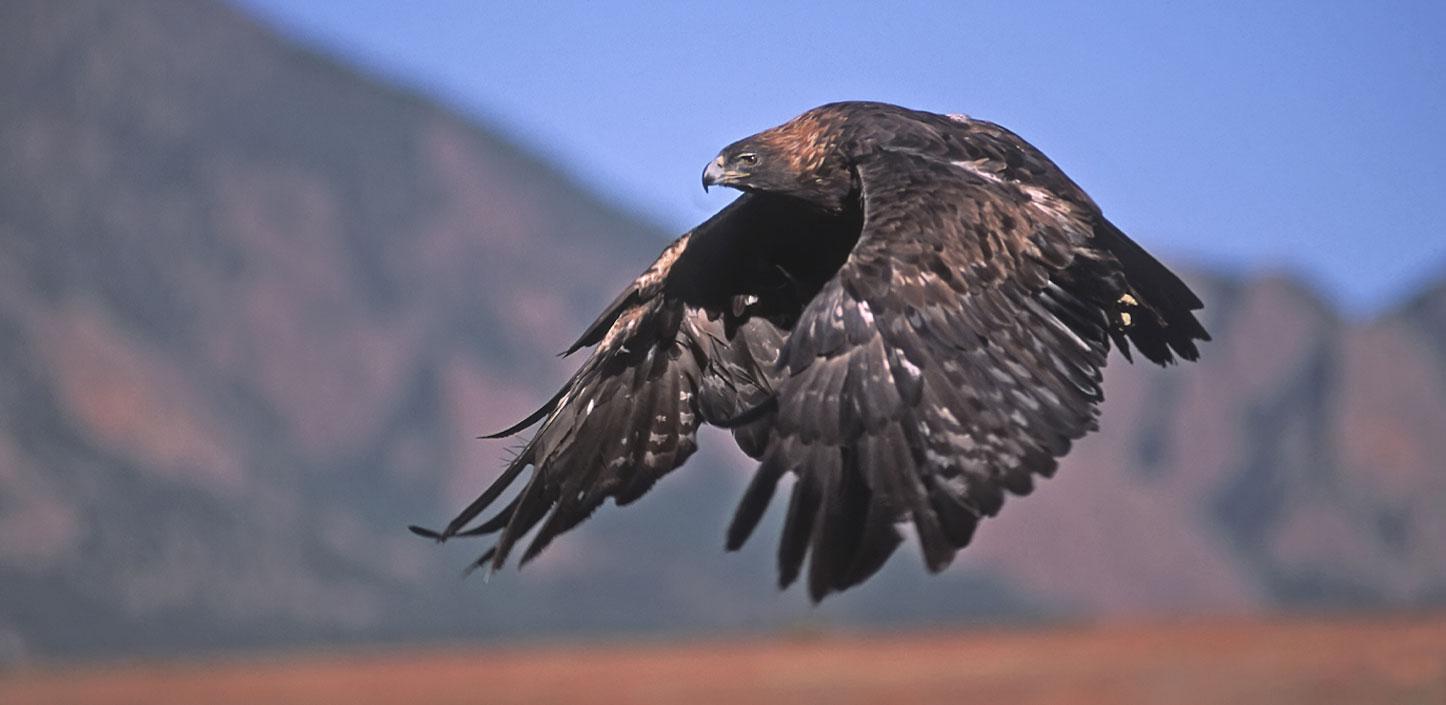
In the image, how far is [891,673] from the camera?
43812 mm

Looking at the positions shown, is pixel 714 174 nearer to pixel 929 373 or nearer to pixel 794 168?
pixel 794 168

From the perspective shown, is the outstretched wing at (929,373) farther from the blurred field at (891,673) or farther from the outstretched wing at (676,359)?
the blurred field at (891,673)

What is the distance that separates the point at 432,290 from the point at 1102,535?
31.1 m

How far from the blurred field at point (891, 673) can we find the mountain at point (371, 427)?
18.9m

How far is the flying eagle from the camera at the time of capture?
5445 millimetres

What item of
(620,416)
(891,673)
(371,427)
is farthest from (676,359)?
(371,427)

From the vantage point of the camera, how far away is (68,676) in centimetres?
4850

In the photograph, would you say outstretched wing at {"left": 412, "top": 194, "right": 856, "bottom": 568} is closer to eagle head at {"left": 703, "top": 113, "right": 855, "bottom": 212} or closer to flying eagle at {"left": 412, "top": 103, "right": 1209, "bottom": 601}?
flying eagle at {"left": 412, "top": 103, "right": 1209, "bottom": 601}

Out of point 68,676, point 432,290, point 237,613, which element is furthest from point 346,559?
point 68,676

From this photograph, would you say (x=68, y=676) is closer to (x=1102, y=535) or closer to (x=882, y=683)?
(x=882, y=683)

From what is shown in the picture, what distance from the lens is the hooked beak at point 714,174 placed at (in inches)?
265

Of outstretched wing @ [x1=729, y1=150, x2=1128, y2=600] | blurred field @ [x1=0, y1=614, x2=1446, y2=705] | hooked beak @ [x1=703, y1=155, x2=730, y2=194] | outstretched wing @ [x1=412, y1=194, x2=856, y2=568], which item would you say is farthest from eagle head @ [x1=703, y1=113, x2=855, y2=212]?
blurred field @ [x1=0, y1=614, x2=1446, y2=705]

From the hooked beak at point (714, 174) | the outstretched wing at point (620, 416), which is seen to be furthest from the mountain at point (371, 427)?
the hooked beak at point (714, 174)

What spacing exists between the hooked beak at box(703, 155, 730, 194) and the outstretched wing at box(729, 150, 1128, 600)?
26.5 inches
